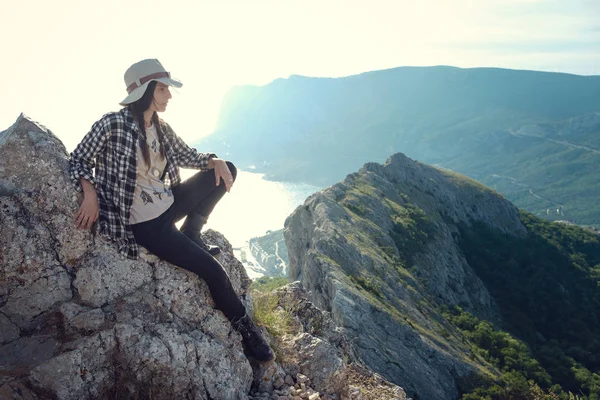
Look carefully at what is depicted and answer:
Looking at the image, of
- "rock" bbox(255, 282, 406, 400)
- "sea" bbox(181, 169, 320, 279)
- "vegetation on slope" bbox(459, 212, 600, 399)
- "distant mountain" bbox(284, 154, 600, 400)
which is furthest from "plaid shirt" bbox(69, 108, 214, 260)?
"sea" bbox(181, 169, 320, 279)

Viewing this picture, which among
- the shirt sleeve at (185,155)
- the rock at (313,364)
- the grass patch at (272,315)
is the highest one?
the shirt sleeve at (185,155)

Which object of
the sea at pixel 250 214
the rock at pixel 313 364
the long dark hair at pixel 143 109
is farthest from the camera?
the sea at pixel 250 214

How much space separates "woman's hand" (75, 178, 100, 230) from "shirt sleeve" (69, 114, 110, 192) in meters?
0.08

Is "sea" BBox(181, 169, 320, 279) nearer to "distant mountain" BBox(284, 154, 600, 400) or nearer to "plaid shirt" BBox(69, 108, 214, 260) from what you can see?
"distant mountain" BBox(284, 154, 600, 400)

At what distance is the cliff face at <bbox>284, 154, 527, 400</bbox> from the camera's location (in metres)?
26.5

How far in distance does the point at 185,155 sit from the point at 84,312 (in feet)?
7.96

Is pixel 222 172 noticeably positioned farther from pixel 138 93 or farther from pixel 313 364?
pixel 313 364

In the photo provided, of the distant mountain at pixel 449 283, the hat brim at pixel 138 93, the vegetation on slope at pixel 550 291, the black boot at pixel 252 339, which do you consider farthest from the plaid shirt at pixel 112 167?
the vegetation on slope at pixel 550 291

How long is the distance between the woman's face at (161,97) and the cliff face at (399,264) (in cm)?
1250

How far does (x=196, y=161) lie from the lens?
6.27 m

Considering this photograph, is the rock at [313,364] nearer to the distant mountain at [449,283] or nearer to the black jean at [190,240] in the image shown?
the black jean at [190,240]

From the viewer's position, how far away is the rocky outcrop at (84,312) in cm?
477

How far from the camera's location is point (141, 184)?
211 inches

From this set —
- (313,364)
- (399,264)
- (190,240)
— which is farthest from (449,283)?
(190,240)
